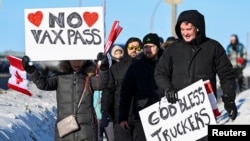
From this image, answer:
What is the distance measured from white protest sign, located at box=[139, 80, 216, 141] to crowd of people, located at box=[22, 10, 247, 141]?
10cm

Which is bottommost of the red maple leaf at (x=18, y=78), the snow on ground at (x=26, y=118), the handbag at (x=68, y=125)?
the snow on ground at (x=26, y=118)

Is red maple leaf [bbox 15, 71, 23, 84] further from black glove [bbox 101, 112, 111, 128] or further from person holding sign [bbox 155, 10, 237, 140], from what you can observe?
person holding sign [bbox 155, 10, 237, 140]

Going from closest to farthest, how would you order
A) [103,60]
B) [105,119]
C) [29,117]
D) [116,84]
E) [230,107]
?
[230,107]
[103,60]
[116,84]
[105,119]
[29,117]

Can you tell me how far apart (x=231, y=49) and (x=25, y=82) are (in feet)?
44.1

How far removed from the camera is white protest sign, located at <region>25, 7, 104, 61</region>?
26.5 feet

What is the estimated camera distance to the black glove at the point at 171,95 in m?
7.18

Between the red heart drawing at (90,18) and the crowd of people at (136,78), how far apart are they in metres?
0.41

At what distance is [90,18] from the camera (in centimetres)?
809

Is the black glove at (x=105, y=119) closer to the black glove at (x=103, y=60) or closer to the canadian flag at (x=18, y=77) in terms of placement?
the canadian flag at (x=18, y=77)

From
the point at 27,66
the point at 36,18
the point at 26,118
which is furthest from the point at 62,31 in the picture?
the point at 26,118

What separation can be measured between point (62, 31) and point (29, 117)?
5954 mm

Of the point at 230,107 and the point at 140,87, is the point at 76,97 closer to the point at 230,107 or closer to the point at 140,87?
the point at 140,87

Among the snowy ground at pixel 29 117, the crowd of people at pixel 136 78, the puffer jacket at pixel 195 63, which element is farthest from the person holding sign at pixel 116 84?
the puffer jacket at pixel 195 63

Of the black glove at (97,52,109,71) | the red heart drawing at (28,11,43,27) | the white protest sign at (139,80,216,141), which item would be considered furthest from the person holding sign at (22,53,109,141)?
the white protest sign at (139,80,216,141)
